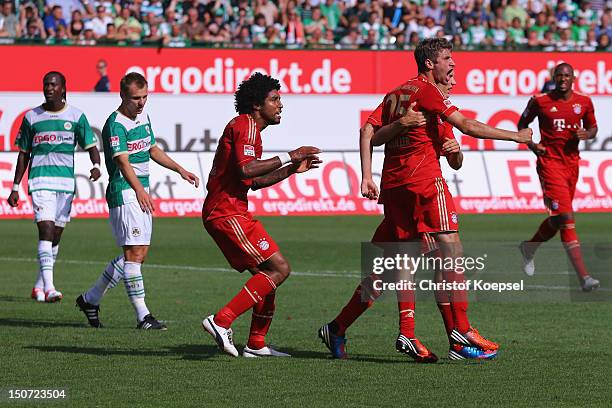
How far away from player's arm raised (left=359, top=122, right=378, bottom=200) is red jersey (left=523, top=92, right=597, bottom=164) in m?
6.01

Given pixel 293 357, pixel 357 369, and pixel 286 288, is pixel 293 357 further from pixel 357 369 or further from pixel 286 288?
pixel 286 288

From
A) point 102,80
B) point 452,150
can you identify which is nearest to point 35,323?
point 452,150

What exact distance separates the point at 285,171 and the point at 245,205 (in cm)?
46

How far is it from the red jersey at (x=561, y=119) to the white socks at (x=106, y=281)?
5.75 meters

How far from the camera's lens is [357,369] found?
8992 millimetres

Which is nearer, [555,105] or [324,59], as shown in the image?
[555,105]

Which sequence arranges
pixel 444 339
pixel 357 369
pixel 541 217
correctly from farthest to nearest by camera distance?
pixel 541 217 < pixel 444 339 < pixel 357 369

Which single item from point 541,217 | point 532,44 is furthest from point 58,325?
point 532,44

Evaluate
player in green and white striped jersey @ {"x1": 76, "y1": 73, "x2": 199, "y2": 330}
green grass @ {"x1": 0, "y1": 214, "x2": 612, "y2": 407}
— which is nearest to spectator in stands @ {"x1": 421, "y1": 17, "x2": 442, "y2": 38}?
green grass @ {"x1": 0, "y1": 214, "x2": 612, "y2": 407}

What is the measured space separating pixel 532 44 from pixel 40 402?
2951cm

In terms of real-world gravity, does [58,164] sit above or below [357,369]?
above

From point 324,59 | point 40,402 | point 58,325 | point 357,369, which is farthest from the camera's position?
point 324,59

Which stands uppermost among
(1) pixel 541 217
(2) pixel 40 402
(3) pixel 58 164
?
(3) pixel 58 164

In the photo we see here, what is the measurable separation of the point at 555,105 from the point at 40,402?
897 centimetres
